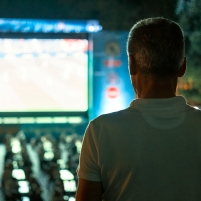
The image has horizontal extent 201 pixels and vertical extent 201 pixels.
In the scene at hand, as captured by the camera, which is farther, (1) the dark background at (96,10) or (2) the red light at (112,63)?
(2) the red light at (112,63)

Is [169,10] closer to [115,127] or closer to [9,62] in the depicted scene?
[9,62]

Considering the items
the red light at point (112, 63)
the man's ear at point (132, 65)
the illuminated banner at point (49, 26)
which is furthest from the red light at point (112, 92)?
the man's ear at point (132, 65)

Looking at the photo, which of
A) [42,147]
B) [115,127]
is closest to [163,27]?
[115,127]

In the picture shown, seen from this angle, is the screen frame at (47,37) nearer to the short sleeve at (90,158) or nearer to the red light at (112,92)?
the red light at (112,92)

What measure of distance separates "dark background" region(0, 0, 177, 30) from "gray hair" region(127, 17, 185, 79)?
17.9 feet

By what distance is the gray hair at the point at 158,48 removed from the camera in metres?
0.81

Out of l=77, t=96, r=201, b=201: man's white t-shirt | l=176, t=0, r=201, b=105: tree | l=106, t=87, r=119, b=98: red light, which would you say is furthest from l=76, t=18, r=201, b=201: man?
l=106, t=87, r=119, b=98: red light

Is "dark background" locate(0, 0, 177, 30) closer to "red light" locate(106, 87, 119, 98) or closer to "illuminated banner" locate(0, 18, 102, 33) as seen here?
"illuminated banner" locate(0, 18, 102, 33)

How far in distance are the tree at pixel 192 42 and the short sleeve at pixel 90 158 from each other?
510 cm

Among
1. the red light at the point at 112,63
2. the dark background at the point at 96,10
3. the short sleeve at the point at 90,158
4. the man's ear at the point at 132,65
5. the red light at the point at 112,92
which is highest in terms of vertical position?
the dark background at the point at 96,10

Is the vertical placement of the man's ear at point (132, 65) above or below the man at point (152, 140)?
above

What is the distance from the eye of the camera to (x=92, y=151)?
814 mm

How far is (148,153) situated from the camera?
0.79 m

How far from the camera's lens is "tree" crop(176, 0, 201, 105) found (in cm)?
561
